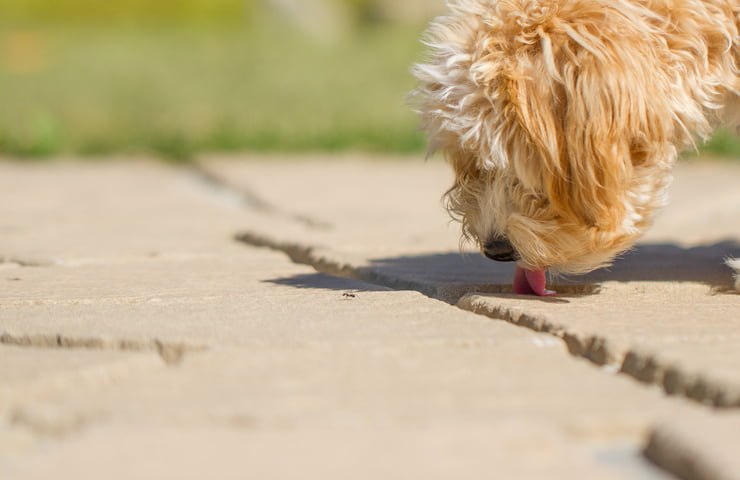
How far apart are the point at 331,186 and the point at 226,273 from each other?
2.99 m

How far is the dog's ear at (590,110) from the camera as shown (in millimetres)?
2455

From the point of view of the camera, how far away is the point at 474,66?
8.51 ft

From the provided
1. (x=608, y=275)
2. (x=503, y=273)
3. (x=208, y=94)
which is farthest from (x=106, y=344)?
(x=208, y=94)

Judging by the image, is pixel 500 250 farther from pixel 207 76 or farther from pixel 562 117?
pixel 207 76

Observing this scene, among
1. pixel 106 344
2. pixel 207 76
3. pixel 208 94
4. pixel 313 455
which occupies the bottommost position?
pixel 313 455

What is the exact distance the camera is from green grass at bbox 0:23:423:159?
805 centimetres

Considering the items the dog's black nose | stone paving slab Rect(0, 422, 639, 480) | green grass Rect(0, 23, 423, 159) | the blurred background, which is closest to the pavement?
stone paving slab Rect(0, 422, 639, 480)

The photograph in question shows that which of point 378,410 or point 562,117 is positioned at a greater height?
point 562,117

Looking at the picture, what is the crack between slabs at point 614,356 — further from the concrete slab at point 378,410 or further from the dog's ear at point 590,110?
the dog's ear at point 590,110

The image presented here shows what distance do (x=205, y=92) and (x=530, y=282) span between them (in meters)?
8.98

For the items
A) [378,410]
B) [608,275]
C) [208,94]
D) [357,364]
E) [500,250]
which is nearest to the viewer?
[378,410]

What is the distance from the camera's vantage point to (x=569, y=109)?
98.3 inches

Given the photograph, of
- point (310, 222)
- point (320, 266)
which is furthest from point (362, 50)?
point (320, 266)

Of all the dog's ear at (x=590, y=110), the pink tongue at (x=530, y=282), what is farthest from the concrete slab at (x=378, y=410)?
the pink tongue at (x=530, y=282)
